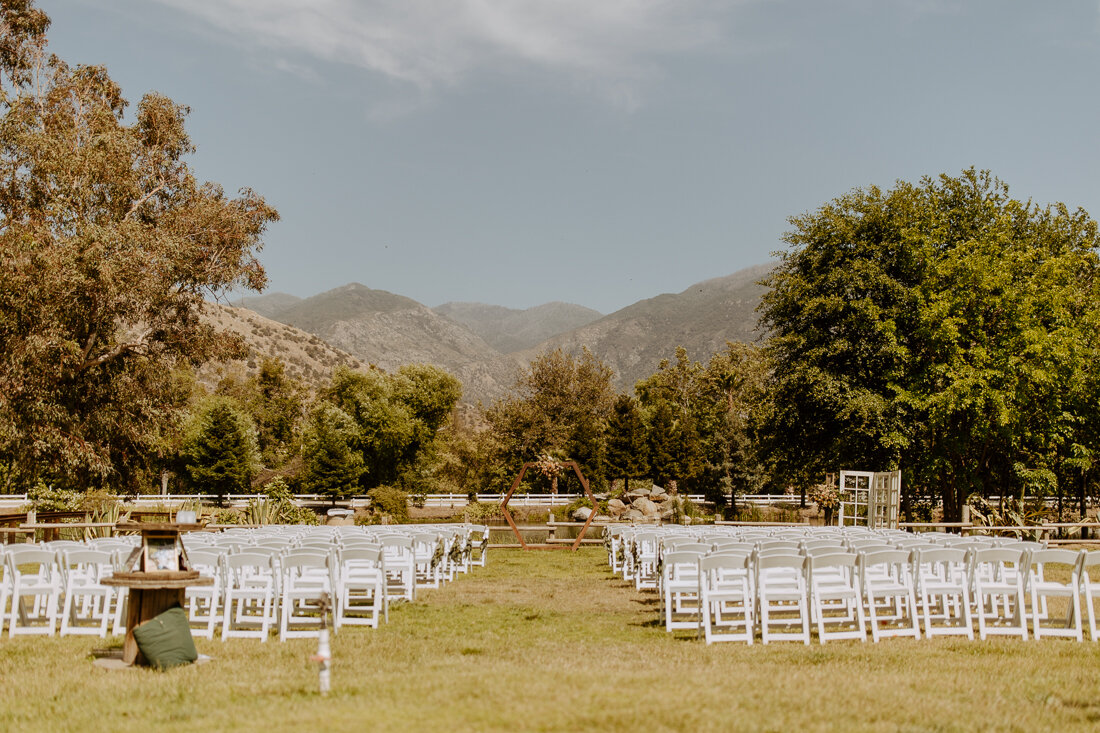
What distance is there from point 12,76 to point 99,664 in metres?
29.5

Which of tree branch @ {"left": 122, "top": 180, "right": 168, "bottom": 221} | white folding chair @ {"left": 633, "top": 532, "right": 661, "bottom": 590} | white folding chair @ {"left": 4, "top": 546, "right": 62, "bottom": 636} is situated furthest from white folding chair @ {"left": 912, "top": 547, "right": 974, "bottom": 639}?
tree branch @ {"left": 122, "top": 180, "right": 168, "bottom": 221}

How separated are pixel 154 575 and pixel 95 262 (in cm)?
2017

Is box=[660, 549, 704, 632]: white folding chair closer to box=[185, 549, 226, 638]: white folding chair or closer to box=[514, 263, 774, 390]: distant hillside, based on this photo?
box=[185, 549, 226, 638]: white folding chair

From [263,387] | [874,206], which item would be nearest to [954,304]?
[874,206]

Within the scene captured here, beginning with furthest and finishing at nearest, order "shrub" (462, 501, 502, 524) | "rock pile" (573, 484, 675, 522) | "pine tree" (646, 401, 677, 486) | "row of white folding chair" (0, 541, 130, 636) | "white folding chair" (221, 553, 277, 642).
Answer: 1. "pine tree" (646, 401, 677, 486)
2. "rock pile" (573, 484, 675, 522)
3. "shrub" (462, 501, 502, 524)
4. "row of white folding chair" (0, 541, 130, 636)
5. "white folding chair" (221, 553, 277, 642)

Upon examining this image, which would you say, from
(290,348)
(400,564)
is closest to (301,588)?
(400,564)

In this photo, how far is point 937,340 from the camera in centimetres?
3014

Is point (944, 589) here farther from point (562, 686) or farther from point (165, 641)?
point (165, 641)

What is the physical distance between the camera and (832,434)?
108 feet

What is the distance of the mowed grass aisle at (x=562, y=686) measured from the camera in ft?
18.5

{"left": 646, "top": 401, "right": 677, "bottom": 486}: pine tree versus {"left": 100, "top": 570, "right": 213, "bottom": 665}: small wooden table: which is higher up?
{"left": 646, "top": 401, "right": 677, "bottom": 486}: pine tree

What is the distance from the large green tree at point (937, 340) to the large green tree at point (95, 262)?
63.2ft

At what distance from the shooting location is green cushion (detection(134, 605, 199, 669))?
7477 mm

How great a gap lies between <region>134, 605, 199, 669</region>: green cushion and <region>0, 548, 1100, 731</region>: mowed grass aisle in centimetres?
18
